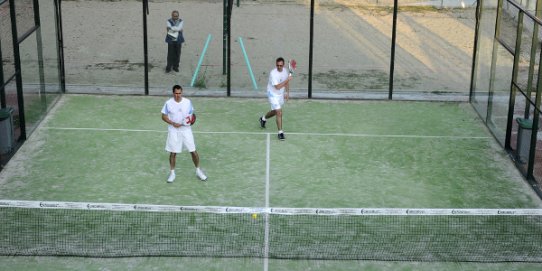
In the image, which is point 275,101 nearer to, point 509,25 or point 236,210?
point 509,25

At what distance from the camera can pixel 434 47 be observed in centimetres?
2423

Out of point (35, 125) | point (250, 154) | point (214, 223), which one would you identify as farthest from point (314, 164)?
point (35, 125)

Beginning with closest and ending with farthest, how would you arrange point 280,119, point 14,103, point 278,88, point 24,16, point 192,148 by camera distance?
point 192,148 < point 14,103 < point 278,88 < point 24,16 < point 280,119

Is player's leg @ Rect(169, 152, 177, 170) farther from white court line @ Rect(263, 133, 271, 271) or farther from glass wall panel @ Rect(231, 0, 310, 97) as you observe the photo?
glass wall panel @ Rect(231, 0, 310, 97)

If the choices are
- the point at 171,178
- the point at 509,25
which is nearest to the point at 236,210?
the point at 171,178

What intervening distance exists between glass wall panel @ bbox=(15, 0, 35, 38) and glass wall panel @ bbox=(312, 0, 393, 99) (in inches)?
283

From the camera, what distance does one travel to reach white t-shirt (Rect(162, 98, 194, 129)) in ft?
49.6

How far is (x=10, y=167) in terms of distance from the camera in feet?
54.4

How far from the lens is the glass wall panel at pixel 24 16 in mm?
17672

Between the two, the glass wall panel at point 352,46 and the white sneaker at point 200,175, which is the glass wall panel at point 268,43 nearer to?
the glass wall panel at point 352,46

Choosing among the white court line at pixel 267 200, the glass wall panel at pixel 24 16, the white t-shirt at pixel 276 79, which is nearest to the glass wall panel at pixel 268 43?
the white t-shirt at pixel 276 79

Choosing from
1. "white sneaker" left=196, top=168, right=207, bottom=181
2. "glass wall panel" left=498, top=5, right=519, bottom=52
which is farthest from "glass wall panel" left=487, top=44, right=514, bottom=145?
"white sneaker" left=196, top=168, right=207, bottom=181

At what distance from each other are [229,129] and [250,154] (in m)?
1.64

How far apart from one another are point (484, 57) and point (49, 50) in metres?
9.86
